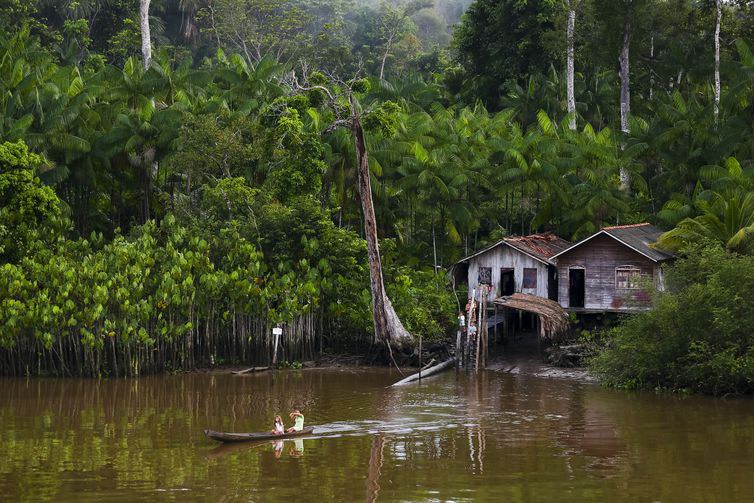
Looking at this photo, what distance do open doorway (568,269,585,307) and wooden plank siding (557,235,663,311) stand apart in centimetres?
71

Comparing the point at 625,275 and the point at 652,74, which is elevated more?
the point at 652,74

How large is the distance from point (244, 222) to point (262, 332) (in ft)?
14.6

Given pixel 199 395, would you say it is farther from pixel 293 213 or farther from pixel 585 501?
pixel 585 501

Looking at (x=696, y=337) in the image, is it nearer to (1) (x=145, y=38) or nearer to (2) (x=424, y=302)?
(2) (x=424, y=302)

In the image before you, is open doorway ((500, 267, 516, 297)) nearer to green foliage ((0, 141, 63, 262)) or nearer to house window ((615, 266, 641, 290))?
house window ((615, 266, 641, 290))

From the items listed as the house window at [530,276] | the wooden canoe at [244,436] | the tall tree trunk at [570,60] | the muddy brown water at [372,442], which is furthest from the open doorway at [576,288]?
the wooden canoe at [244,436]

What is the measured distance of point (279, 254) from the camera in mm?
35781

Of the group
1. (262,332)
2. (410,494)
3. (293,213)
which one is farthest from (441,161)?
(410,494)

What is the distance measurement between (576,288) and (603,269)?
189 cm

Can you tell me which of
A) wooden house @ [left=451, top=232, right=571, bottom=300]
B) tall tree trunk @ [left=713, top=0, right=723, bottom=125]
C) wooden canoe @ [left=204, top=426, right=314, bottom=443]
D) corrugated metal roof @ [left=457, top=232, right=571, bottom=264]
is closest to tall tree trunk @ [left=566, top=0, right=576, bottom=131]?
tall tree trunk @ [left=713, top=0, right=723, bottom=125]

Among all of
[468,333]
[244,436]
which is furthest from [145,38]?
[244,436]

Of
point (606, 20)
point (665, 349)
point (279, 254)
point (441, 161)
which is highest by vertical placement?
point (606, 20)

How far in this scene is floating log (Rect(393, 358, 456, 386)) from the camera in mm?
31625

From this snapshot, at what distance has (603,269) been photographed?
34719mm
